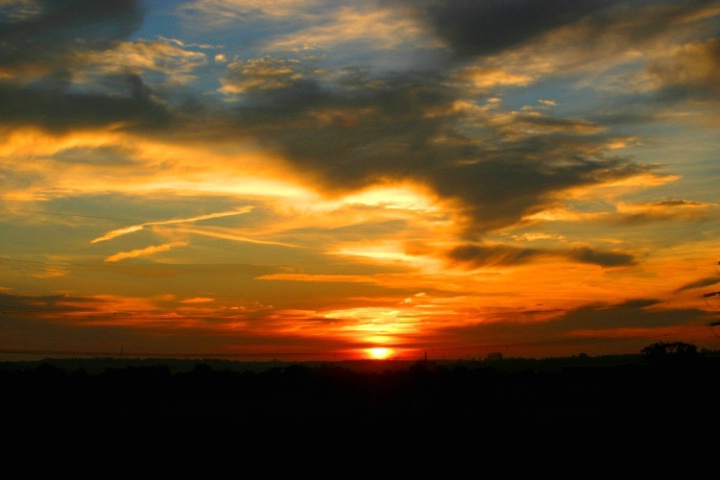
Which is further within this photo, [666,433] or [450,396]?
[450,396]

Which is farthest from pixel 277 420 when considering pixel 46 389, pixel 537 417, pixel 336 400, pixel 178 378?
pixel 178 378

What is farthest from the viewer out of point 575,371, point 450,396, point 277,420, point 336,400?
point 575,371

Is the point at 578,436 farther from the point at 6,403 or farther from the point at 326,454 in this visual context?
the point at 6,403

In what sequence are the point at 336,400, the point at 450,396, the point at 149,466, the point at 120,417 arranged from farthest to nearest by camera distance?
1. the point at 336,400
2. the point at 450,396
3. the point at 120,417
4. the point at 149,466

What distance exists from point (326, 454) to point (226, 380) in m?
55.8

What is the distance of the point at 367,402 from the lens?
202 ft

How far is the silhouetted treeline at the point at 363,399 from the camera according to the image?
45500 millimetres

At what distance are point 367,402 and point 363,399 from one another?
13.1 feet

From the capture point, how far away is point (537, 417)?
154ft

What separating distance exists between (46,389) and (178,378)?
19.7 meters

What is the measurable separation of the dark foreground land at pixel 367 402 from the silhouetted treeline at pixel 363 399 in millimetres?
108

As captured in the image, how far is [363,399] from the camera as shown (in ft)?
215

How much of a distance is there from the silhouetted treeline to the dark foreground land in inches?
4.3

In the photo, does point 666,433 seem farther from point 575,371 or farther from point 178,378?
point 178,378
